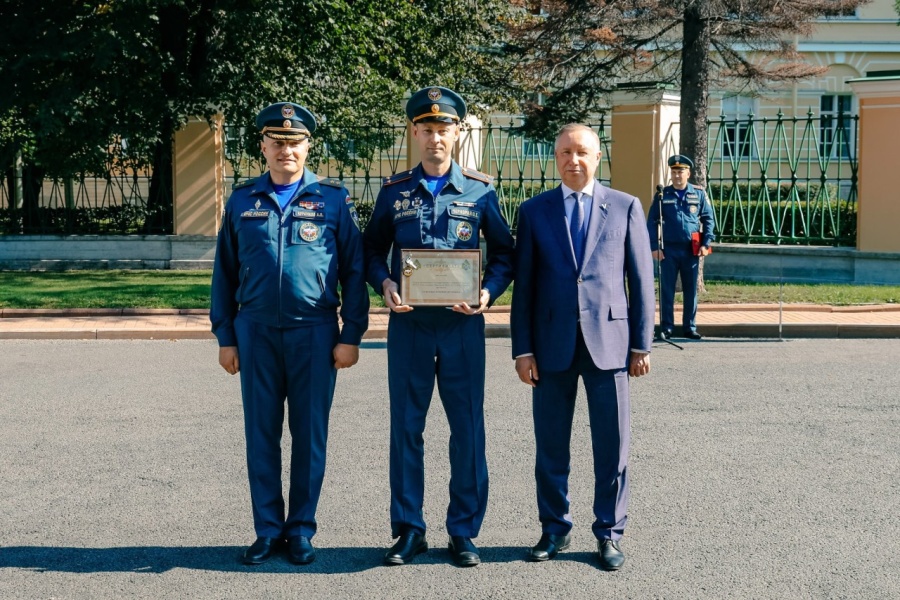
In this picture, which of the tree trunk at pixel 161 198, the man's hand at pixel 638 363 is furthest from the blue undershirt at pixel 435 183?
the tree trunk at pixel 161 198

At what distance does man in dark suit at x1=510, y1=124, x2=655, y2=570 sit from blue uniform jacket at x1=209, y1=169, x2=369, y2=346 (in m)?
0.77

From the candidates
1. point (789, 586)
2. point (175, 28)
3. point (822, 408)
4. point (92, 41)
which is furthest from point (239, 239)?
point (175, 28)

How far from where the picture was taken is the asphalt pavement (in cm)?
462

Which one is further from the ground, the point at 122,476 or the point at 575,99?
the point at 575,99

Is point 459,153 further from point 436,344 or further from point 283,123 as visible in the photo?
point 436,344

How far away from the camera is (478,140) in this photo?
752 inches

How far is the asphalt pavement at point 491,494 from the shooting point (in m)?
4.62

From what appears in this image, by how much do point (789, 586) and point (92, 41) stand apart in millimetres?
13991

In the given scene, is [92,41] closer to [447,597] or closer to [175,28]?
[175,28]

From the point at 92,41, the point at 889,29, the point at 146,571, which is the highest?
the point at 889,29

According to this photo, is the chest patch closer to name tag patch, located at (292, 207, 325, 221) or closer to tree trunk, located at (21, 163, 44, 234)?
name tag patch, located at (292, 207, 325, 221)

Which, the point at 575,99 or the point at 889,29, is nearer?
the point at 575,99

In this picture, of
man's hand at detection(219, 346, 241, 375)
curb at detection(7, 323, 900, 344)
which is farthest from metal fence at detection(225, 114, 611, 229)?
man's hand at detection(219, 346, 241, 375)

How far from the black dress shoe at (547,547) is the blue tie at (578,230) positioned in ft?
3.93
